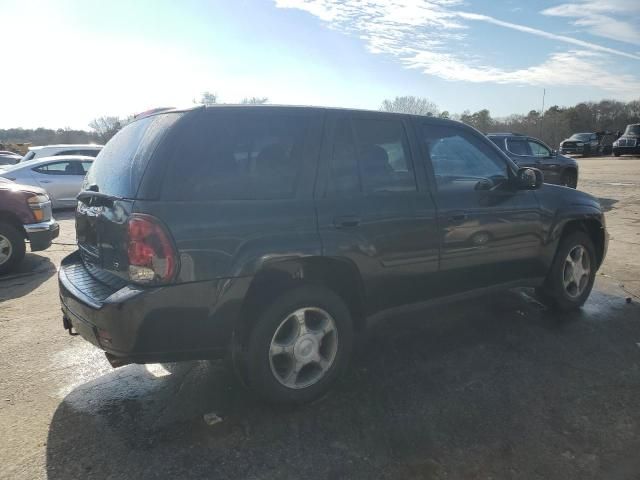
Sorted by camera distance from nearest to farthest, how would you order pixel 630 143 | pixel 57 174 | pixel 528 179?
pixel 528 179
pixel 57 174
pixel 630 143

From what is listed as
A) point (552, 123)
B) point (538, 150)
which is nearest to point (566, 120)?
point (552, 123)

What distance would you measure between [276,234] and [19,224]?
530cm

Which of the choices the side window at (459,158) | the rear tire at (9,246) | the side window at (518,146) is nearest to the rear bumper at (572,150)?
the side window at (518,146)

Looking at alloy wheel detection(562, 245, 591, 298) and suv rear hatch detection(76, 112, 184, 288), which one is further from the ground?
suv rear hatch detection(76, 112, 184, 288)

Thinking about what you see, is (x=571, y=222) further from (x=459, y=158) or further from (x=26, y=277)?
(x=26, y=277)

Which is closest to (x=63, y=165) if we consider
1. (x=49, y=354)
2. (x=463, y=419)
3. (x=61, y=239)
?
(x=61, y=239)

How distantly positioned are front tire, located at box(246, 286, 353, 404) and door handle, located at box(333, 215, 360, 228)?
17.1 inches

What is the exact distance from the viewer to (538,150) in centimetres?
1281

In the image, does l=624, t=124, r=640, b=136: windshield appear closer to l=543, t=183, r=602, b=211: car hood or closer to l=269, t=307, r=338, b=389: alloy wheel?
l=543, t=183, r=602, b=211: car hood

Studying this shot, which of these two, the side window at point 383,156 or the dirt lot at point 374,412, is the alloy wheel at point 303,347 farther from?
the side window at point 383,156

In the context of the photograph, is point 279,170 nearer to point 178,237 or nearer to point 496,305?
point 178,237

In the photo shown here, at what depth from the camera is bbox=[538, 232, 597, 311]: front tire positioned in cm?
460

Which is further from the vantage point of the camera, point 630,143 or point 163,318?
point 630,143

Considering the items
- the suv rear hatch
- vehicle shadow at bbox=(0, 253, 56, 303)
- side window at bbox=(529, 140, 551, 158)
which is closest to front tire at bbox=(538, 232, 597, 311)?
the suv rear hatch
